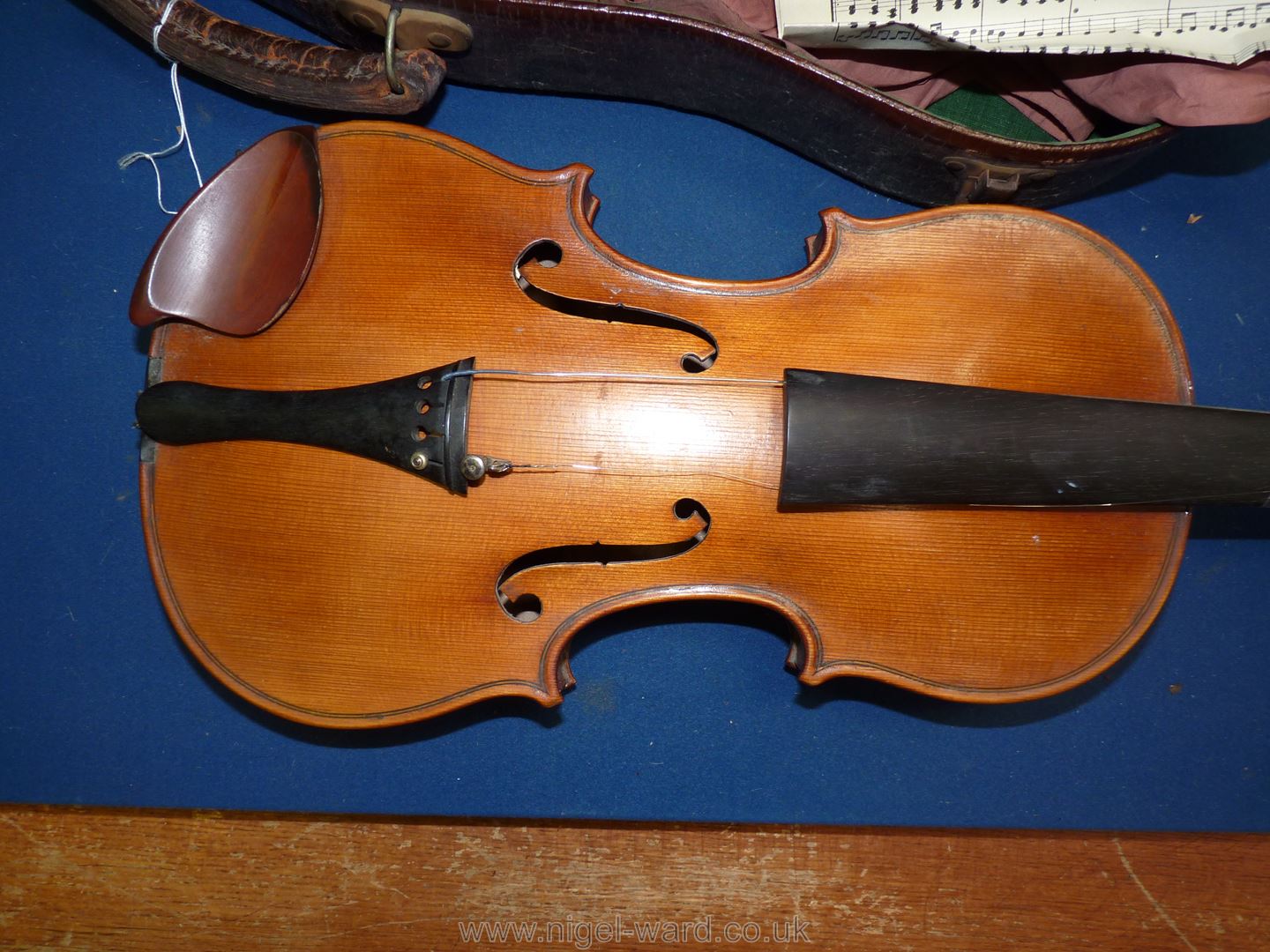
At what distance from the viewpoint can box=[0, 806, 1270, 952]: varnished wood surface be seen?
1560 millimetres

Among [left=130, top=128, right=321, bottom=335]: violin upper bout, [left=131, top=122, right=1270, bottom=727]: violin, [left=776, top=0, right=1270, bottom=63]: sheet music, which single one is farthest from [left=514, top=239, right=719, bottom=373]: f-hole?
[left=776, top=0, right=1270, bottom=63]: sheet music

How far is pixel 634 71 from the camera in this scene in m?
Answer: 1.61

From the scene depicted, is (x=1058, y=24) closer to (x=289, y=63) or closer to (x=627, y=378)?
(x=627, y=378)

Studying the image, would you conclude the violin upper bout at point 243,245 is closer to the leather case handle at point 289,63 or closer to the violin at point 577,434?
the violin at point 577,434

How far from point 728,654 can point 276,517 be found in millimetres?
886

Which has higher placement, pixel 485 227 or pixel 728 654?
pixel 485 227

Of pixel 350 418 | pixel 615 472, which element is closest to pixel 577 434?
pixel 615 472

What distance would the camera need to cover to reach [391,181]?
139cm

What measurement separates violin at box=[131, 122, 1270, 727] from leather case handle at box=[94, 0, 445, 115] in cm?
12

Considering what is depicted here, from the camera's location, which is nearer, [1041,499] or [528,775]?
[1041,499]

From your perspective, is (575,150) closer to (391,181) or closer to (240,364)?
(391,181)

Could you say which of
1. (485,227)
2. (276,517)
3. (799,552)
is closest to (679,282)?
(485,227)

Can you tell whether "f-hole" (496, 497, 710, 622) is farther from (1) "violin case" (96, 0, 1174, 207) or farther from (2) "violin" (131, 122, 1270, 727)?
(1) "violin case" (96, 0, 1174, 207)

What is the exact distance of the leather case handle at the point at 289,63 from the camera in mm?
1448
